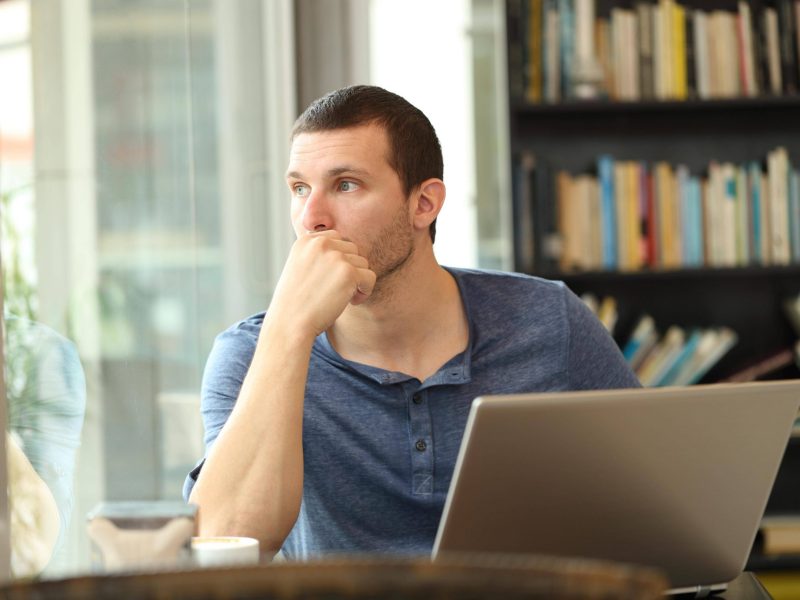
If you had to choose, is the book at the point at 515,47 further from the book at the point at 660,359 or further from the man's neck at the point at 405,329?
the man's neck at the point at 405,329

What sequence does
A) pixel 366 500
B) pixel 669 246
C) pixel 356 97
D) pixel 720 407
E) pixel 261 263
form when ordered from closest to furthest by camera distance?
pixel 720 407 < pixel 366 500 < pixel 356 97 < pixel 261 263 < pixel 669 246

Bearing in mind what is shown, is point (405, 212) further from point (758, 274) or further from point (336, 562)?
point (758, 274)

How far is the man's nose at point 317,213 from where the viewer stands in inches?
66.5

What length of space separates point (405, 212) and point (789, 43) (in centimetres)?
175

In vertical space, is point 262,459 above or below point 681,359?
above

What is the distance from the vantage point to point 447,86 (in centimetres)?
336

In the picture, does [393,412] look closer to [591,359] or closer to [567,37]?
[591,359]

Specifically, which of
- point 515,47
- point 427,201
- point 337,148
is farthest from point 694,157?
point 337,148

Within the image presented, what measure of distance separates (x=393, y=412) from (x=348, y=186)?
353 millimetres

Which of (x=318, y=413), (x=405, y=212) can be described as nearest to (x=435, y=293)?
(x=405, y=212)

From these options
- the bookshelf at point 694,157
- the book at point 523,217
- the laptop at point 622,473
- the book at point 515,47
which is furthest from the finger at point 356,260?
the bookshelf at point 694,157

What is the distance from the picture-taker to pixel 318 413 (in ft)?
5.34

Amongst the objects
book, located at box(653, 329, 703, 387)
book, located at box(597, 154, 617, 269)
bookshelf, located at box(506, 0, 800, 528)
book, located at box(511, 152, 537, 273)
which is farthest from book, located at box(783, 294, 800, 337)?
book, located at box(511, 152, 537, 273)

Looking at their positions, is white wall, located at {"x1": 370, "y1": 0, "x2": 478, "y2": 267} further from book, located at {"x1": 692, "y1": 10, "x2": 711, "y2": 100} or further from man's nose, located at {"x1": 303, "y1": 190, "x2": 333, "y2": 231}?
man's nose, located at {"x1": 303, "y1": 190, "x2": 333, "y2": 231}
